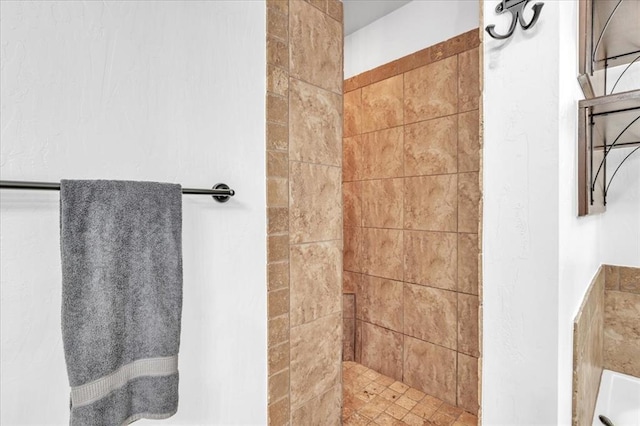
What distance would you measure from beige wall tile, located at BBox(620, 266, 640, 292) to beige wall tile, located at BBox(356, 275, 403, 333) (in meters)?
0.97

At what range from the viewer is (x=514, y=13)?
0.70 m

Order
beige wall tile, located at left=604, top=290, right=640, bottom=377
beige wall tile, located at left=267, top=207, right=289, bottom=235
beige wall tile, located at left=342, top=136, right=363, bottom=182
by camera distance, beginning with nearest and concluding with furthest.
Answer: beige wall tile, located at left=267, top=207, right=289, bottom=235, beige wall tile, located at left=604, top=290, right=640, bottom=377, beige wall tile, located at left=342, top=136, right=363, bottom=182

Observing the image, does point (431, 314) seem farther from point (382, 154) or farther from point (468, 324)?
point (382, 154)

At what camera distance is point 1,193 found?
2.10 feet

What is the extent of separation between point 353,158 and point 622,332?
158 cm

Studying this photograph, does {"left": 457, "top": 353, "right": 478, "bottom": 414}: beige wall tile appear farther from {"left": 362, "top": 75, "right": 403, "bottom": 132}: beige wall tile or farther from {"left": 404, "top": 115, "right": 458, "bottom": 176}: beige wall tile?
{"left": 362, "top": 75, "right": 403, "bottom": 132}: beige wall tile

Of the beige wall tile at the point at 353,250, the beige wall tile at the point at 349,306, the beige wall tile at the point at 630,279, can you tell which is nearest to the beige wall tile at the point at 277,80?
the beige wall tile at the point at 353,250

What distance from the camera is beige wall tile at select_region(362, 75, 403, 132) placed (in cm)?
189

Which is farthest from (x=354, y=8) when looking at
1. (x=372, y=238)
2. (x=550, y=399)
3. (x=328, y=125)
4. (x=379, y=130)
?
(x=550, y=399)

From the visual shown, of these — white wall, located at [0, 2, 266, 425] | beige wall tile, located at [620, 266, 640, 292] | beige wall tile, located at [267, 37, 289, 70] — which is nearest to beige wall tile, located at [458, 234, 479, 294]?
beige wall tile, located at [620, 266, 640, 292]

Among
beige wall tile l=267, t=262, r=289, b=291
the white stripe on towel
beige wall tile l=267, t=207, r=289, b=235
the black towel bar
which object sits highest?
the black towel bar

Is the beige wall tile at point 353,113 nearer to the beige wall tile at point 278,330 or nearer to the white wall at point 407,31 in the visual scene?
the white wall at point 407,31

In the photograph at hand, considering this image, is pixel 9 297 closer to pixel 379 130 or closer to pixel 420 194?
pixel 420 194

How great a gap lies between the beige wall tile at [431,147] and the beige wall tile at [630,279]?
0.81 m
